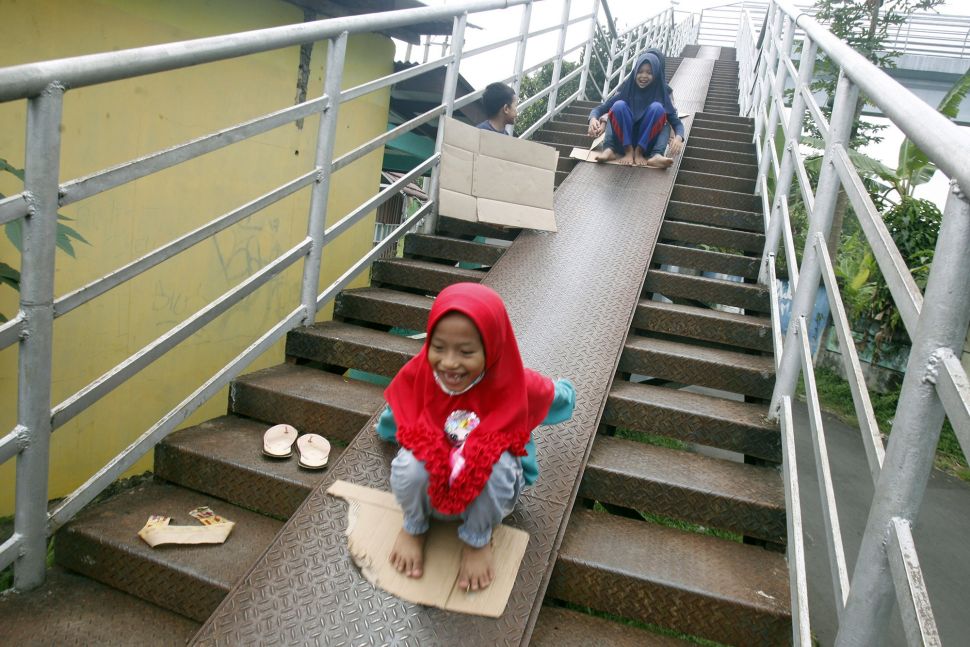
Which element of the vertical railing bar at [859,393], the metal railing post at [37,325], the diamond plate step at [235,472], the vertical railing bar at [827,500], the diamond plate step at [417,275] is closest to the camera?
the vertical railing bar at [859,393]

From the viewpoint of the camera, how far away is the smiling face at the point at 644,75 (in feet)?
18.6

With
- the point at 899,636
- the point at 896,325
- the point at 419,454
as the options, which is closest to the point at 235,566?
the point at 419,454

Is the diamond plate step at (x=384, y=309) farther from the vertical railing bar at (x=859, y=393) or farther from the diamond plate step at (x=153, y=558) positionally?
the vertical railing bar at (x=859, y=393)

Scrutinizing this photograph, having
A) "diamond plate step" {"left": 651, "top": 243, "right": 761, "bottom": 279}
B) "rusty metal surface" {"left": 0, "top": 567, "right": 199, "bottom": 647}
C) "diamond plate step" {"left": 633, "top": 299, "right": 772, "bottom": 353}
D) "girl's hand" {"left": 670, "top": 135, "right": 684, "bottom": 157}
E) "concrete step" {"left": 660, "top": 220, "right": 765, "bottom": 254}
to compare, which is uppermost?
"girl's hand" {"left": 670, "top": 135, "right": 684, "bottom": 157}

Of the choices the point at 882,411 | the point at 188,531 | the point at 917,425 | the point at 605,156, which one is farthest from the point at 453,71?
the point at 882,411

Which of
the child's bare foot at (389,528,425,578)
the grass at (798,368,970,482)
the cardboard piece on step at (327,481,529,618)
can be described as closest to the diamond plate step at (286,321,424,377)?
the cardboard piece on step at (327,481,529,618)

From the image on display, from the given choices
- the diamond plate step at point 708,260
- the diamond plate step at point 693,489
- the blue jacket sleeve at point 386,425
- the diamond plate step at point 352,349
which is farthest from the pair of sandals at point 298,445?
the diamond plate step at point 708,260

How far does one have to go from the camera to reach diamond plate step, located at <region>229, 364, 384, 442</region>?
2.80m

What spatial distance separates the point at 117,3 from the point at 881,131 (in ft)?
39.3

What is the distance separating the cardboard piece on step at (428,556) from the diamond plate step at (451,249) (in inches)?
82.9

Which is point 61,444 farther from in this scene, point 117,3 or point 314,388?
point 117,3

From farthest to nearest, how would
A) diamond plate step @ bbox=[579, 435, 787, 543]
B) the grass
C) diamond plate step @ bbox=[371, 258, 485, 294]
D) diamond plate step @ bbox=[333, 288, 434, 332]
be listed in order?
1. the grass
2. diamond plate step @ bbox=[371, 258, 485, 294]
3. diamond plate step @ bbox=[333, 288, 434, 332]
4. diamond plate step @ bbox=[579, 435, 787, 543]

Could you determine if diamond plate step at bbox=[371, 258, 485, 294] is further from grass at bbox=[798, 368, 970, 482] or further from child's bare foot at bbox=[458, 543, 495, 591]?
grass at bbox=[798, 368, 970, 482]

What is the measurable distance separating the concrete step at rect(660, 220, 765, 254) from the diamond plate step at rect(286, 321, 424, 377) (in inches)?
81.2
